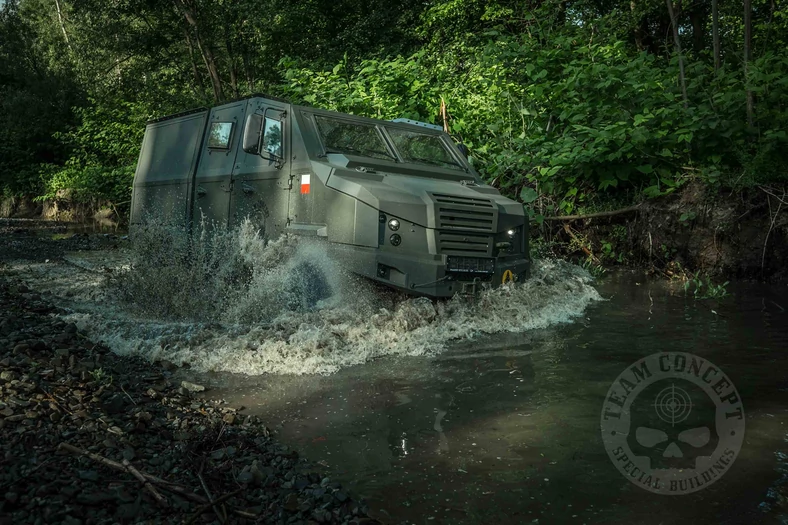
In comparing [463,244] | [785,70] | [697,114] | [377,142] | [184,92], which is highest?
[184,92]

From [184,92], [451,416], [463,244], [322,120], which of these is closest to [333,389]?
[451,416]

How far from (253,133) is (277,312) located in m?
2.00

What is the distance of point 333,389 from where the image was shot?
5102 mm

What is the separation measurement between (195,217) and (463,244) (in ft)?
12.4

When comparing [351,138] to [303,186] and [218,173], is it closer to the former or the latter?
[303,186]

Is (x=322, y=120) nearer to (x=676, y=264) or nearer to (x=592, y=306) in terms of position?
(x=592, y=306)

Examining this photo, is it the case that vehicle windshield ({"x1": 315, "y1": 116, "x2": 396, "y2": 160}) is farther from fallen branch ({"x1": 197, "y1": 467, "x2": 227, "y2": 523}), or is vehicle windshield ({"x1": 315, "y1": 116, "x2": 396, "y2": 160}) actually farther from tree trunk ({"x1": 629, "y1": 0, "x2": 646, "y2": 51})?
tree trunk ({"x1": 629, "y1": 0, "x2": 646, "y2": 51})

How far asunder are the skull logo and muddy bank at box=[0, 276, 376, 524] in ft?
5.36

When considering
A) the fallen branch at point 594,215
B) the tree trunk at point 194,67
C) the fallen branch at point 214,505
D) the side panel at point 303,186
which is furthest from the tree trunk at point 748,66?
the tree trunk at point 194,67

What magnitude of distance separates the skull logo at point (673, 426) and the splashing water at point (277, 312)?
2.14 m

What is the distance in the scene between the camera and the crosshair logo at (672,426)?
3512 millimetres

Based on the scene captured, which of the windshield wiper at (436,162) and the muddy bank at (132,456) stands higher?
the windshield wiper at (436,162)

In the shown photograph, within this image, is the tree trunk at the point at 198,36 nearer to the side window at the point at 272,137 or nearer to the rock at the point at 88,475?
the side window at the point at 272,137

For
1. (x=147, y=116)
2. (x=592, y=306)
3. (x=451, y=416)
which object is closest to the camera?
(x=451, y=416)
